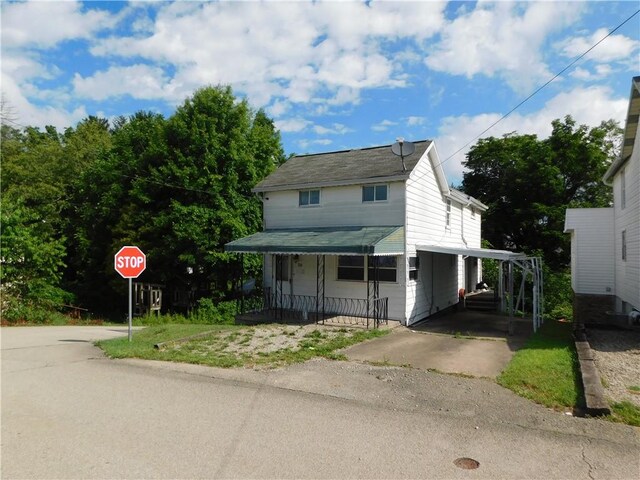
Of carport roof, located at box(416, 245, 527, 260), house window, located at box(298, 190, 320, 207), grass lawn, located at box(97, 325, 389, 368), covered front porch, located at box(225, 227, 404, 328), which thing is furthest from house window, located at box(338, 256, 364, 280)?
grass lawn, located at box(97, 325, 389, 368)

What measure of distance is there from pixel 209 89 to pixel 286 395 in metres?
20.9

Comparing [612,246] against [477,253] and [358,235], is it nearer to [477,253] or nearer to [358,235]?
[477,253]

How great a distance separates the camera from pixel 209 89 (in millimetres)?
24297

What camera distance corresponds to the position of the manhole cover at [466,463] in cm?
461

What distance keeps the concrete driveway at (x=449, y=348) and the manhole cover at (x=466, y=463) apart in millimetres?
3918

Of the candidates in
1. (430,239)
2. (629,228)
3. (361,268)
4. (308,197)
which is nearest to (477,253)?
(430,239)

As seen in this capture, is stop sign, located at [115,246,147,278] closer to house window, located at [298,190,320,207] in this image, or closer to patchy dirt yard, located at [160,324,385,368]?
patchy dirt yard, located at [160,324,385,368]

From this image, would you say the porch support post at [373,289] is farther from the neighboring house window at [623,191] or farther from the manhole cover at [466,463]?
Result: the manhole cover at [466,463]

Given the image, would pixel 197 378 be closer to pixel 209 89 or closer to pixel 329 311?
pixel 329 311

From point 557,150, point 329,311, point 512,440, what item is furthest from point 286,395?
point 557,150

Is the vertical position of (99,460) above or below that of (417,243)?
below

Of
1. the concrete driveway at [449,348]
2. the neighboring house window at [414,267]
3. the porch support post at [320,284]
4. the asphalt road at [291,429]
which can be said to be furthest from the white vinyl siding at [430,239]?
the asphalt road at [291,429]

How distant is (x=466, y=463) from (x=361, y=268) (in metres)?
11.4

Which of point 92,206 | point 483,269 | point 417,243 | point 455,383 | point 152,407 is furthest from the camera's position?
point 483,269
